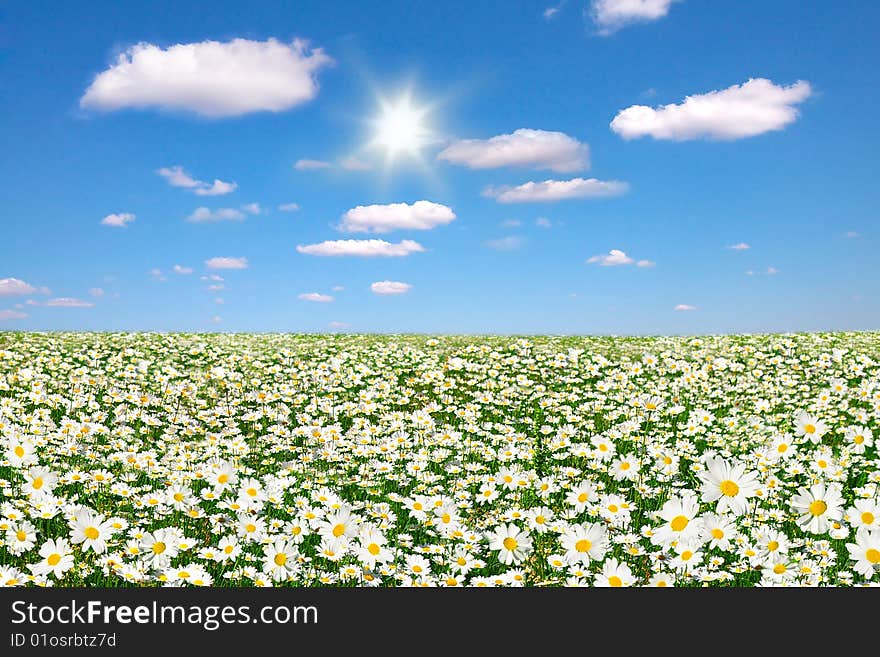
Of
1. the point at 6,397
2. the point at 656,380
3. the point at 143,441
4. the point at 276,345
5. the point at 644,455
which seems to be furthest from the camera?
the point at 276,345

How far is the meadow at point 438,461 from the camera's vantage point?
6156 mm

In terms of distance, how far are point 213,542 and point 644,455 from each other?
6.63m

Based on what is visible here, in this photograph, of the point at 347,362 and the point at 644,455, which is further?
the point at 347,362

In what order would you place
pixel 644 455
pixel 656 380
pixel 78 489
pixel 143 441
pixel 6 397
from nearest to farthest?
pixel 78 489, pixel 644 455, pixel 143 441, pixel 6 397, pixel 656 380

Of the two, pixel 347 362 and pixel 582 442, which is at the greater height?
pixel 347 362

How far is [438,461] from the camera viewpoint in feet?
36.4

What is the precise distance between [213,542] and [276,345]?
52.9 feet

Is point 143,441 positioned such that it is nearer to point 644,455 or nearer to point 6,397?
point 6,397

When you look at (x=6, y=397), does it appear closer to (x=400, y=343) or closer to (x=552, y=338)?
(x=400, y=343)

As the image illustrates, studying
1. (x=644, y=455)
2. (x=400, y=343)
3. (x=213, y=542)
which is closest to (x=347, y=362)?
(x=400, y=343)

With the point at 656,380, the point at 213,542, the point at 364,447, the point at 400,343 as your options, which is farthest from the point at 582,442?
the point at 400,343

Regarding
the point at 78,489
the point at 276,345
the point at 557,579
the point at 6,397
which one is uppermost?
the point at 276,345

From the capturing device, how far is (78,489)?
376 inches

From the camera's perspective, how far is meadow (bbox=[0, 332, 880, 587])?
6.16m
